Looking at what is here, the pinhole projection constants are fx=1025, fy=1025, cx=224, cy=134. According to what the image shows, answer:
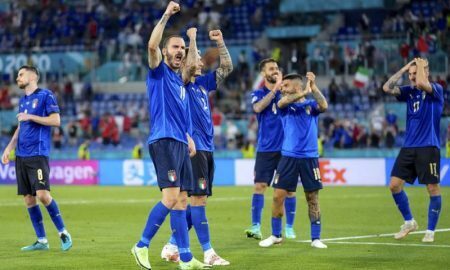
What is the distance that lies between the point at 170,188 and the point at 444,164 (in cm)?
2103

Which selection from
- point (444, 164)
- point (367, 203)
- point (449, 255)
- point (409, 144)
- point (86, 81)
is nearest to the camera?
point (449, 255)

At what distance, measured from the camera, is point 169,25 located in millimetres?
47906

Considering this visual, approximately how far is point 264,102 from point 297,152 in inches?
50.5

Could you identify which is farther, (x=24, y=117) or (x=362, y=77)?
(x=362, y=77)

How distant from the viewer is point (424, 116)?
15.5 metres

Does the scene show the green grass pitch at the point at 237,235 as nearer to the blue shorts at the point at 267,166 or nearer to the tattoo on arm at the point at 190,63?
the blue shorts at the point at 267,166

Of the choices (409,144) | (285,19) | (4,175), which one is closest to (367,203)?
(409,144)

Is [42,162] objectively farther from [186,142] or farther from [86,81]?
[86,81]

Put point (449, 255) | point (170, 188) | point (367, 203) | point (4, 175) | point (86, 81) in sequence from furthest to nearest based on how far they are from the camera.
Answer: point (86, 81) → point (4, 175) → point (367, 203) → point (449, 255) → point (170, 188)

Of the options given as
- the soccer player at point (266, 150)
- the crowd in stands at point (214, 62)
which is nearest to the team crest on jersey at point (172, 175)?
the soccer player at point (266, 150)

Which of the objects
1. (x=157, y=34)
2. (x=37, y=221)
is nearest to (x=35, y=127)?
(x=37, y=221)

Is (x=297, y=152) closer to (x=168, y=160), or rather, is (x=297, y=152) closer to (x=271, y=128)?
(x=271, y=128)

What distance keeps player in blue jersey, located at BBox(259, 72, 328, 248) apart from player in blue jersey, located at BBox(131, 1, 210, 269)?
3294 mm

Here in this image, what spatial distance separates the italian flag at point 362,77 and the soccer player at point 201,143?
2451 centimetres
